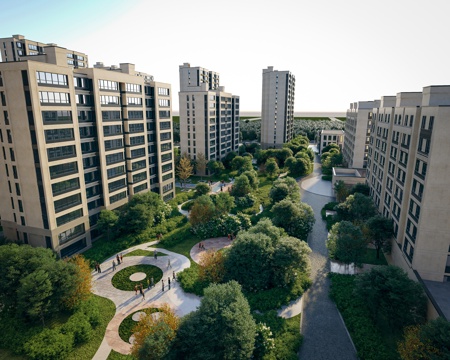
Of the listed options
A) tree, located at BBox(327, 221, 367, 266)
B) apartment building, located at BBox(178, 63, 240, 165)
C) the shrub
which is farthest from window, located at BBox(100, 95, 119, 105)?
apartment building, located at BBox(178, 63, 240, 165)

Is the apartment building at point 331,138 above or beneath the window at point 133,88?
beneath

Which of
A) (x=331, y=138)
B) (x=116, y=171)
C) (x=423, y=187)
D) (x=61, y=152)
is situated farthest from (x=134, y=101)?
(x=331, y=138)

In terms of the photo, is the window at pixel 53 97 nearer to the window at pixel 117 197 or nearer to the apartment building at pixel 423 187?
the window at pixel 117 197

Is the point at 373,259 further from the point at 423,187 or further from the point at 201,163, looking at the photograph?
the point at 201,163

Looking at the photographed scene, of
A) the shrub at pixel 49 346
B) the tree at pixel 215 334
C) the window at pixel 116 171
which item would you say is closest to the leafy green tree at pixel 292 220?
the tree at pixel 215 334

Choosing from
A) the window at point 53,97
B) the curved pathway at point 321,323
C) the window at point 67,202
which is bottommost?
the curved pathway at point 321,323

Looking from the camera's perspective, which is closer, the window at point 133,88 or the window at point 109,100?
the window at point 109,100
